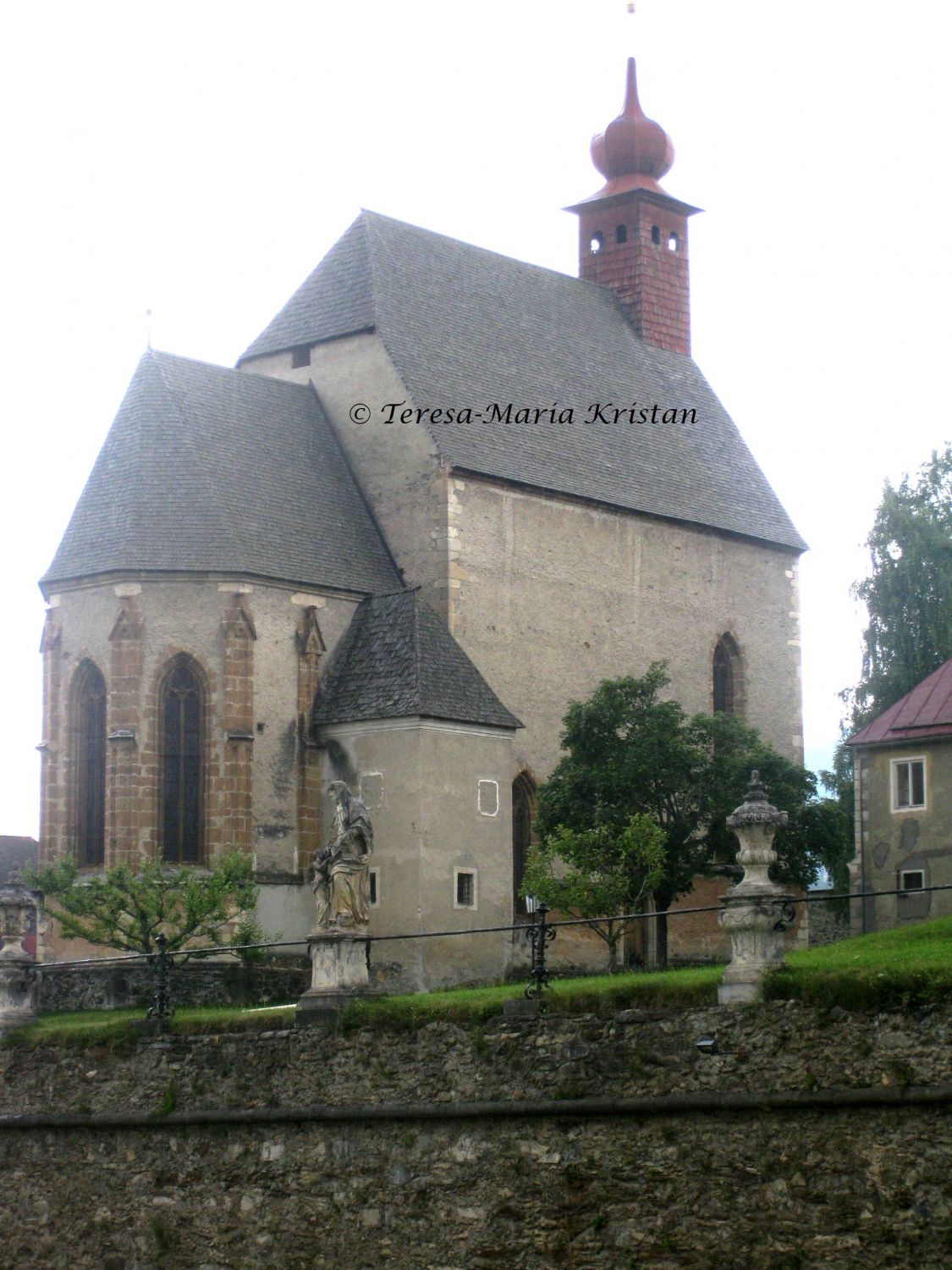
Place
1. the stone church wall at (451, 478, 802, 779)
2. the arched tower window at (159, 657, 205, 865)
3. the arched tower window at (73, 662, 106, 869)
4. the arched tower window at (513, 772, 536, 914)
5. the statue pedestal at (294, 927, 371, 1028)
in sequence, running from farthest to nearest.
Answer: the stone church wall at (451, 478, 802, 779) < the arched tower window at (513, 772, 536, 914) < the arched tower window at (73, 662, 106, 869) < the arched tower window at (159, 657, 205, 865) < the statue pedestal at (294, 927, 371, 1028)

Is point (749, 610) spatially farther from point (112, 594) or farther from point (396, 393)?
point (112, 594)

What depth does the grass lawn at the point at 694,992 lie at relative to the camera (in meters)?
17.8

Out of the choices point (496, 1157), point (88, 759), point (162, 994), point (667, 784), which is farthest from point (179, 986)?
point (496, 1157)

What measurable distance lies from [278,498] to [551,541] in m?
5.59

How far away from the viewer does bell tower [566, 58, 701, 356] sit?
50.1 m

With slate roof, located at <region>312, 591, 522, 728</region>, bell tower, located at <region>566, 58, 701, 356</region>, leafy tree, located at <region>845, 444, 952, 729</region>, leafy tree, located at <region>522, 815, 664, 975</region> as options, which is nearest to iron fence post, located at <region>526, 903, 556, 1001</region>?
leafy tree, located at <region>522, 815, 664, 975</region>

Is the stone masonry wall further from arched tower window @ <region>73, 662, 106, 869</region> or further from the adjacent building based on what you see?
the adjacent building

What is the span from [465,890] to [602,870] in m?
2.43

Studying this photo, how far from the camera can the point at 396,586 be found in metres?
39.3

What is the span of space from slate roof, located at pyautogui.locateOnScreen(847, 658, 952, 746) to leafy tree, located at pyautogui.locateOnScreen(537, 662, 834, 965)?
7.48 feet

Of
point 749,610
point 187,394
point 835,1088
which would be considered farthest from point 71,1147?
point 749,610

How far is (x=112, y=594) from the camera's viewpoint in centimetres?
3703

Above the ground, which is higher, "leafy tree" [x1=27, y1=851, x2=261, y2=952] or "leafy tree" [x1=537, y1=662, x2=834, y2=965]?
"leafy tree" [x1=537, y1=662, x2=834, y2=965]

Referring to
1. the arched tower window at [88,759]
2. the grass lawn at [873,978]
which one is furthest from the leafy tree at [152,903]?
the grass lawn at [873,978]
